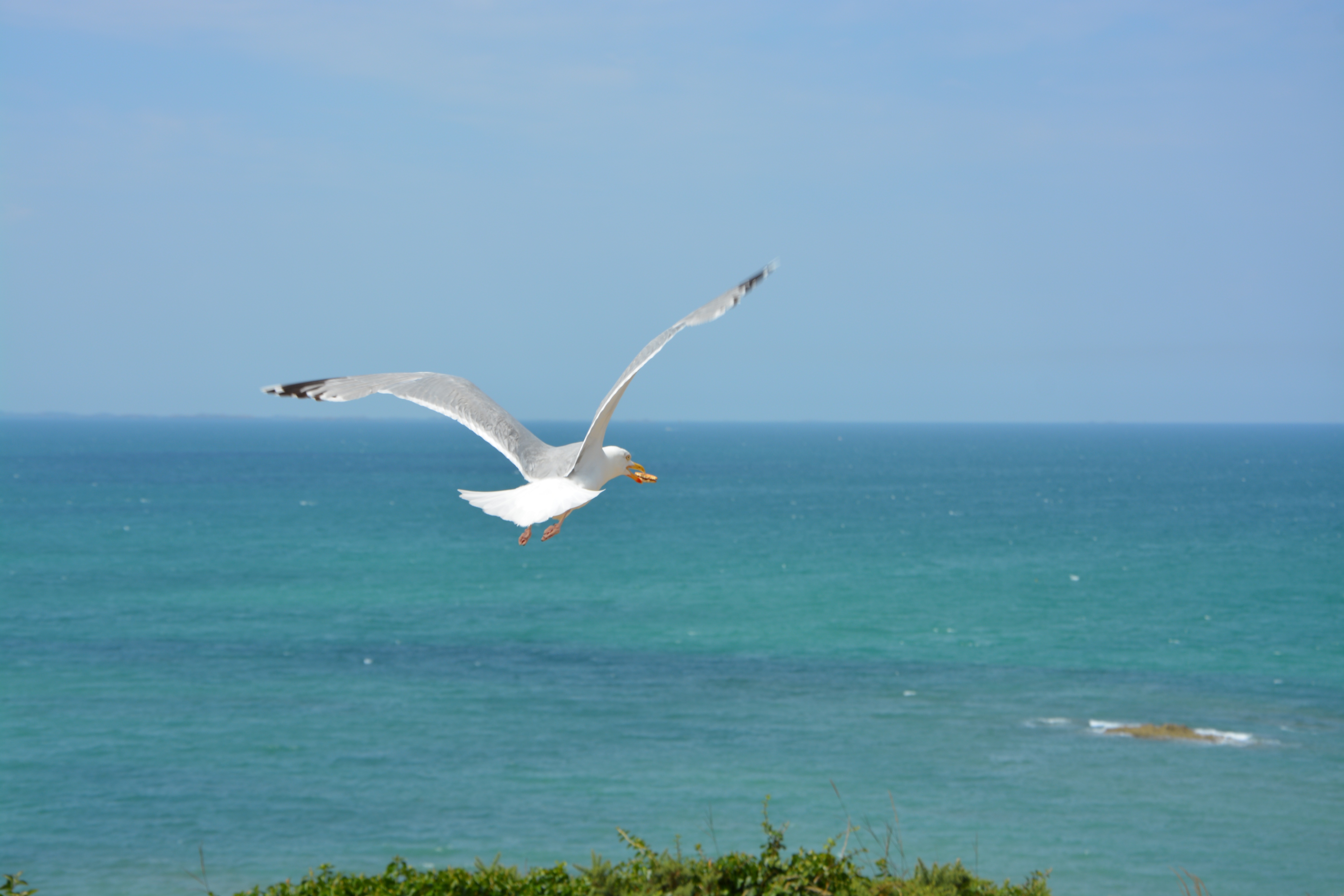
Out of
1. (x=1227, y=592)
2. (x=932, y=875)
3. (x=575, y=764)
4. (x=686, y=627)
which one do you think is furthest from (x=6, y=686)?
(x=1227, y=592)

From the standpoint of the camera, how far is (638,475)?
4117 mm

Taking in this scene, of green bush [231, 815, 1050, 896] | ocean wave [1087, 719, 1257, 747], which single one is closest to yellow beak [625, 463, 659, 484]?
green bush [231, 815, 1050, 896]

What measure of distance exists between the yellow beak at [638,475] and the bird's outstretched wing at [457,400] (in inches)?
15.6

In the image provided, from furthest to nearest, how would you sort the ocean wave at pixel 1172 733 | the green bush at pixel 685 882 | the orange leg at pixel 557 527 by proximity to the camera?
the ocean wave at pixel 1172 733 → the green bush at pixel 685 882 → the orange leg at pixel 557 527

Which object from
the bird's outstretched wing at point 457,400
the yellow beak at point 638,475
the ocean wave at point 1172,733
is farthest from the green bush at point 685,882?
the ocean wave at point 1172,733

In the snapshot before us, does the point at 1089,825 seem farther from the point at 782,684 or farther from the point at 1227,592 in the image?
the point at 1227,592

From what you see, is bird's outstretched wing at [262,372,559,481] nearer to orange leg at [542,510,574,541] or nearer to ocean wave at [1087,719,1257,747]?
orange leg at [542,510,574,541]

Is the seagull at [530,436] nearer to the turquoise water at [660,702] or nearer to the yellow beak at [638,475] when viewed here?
the yellow beak at [638,475]

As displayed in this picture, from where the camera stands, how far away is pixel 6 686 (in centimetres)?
4728

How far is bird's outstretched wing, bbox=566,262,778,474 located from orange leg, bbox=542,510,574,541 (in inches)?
11.6

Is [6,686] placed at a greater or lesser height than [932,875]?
lesser

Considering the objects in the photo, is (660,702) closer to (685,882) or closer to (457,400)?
(685,882)

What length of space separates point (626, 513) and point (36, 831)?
3776 inches

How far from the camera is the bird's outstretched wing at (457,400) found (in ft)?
16.4
